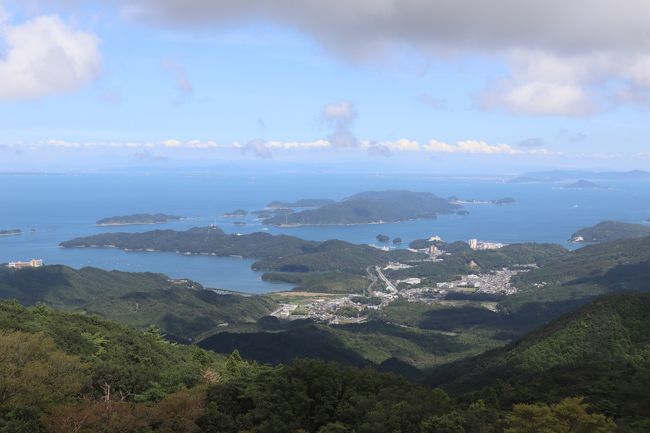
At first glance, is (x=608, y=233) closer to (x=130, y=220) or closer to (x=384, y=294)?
(x=384, y=294)

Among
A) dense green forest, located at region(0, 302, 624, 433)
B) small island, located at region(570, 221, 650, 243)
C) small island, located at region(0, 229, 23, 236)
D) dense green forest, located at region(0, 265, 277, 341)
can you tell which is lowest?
small island, located at region(570, 221, 650, 243)

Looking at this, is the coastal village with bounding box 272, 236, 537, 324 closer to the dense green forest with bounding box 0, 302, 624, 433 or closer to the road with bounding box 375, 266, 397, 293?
the road with bounding box 375, 266, 397, 293

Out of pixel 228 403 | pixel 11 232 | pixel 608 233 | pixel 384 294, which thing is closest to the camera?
pixel 228 403

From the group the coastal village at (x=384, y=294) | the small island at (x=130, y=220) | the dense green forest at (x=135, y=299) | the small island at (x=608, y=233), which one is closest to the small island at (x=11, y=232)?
the small island at (x=130, y=220)

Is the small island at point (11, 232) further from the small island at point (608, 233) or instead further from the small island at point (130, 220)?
the small island at point (608, 233)

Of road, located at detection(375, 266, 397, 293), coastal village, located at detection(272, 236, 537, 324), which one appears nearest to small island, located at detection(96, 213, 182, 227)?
coastal village, located at detection(272, 236, 537, 324)

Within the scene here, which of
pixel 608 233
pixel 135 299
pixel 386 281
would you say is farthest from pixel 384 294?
pixel 608 233
